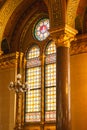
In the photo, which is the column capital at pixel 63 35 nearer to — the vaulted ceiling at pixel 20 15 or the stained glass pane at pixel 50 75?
the vaulted ceiling at pixel 20 15

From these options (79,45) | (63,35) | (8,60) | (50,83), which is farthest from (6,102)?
(63,35)

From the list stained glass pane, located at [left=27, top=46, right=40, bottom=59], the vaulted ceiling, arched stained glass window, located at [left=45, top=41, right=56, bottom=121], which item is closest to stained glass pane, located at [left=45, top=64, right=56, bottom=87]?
arched stained glass window, located at [left=45, top=41, right=56, bottom=121]

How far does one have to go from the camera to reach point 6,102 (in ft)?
58.6

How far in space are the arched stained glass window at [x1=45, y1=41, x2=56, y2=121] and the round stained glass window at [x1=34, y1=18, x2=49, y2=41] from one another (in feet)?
2.32

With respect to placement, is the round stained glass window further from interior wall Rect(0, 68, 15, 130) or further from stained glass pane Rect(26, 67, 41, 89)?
interior wall Rect(0, 68, 15, 130)

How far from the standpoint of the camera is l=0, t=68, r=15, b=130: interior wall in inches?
689

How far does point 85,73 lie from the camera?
14688 mm

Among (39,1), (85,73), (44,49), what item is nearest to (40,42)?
(44,49)

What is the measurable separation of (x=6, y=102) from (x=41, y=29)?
14.3ft

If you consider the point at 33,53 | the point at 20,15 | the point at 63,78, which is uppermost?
the point at 20,15

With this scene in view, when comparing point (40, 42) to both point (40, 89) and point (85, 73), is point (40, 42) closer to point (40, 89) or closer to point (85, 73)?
point (40, 89)

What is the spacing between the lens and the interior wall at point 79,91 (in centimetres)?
1444

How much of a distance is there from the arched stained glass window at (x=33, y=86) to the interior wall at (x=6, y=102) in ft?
2.86

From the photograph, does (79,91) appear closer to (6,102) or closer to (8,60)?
(6,102)
